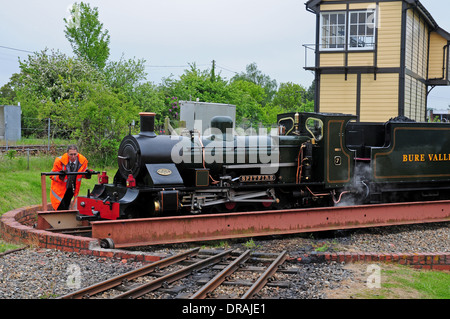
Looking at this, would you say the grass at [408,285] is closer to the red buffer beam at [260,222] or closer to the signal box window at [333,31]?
the red buffer beam at [260,222]

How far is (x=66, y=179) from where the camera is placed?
9.93 meters

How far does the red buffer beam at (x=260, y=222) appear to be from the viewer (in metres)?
8.09

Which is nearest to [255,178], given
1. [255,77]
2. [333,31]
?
[333,31]

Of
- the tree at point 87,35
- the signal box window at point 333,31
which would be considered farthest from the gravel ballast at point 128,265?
the tree at point 87,35

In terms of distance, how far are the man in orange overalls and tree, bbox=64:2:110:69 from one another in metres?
25.7

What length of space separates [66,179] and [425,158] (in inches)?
341

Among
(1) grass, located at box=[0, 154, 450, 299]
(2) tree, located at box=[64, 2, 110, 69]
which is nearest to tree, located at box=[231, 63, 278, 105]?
(2) tree, located at box=[64, 2, 110, 69]

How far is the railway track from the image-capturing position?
5.64 meters

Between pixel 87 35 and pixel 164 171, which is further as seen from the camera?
pixel 87 35

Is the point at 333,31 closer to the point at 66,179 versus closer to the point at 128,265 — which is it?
the point at 66,179
